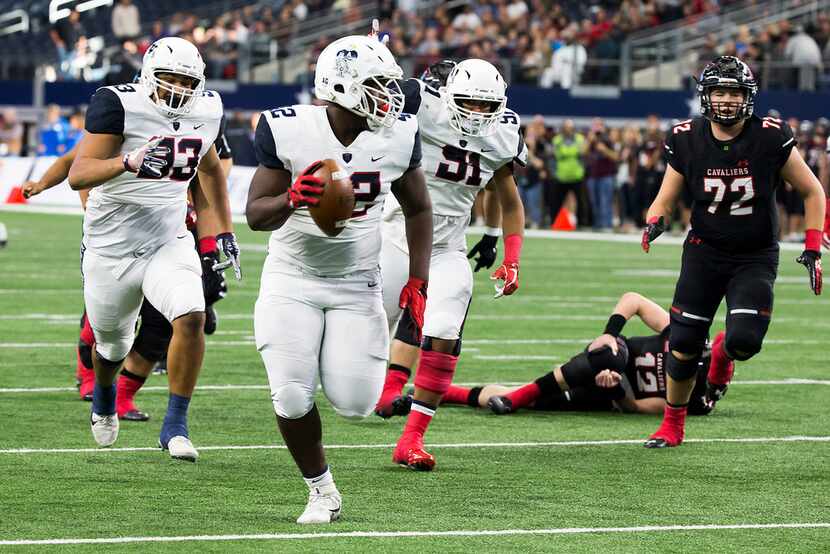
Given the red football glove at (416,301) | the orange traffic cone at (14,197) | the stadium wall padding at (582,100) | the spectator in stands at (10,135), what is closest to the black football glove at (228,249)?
the red football glove at (416,301)

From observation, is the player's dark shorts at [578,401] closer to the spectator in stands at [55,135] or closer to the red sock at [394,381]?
the red sock at [394,381]

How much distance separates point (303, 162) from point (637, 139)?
17914mm

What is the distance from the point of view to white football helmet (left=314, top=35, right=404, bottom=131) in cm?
525

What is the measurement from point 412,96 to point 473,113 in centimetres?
34

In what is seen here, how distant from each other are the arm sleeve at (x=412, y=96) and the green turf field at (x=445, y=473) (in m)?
1.47

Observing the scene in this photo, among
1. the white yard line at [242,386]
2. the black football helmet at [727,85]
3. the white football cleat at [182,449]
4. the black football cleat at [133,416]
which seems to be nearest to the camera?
the white football cleat at [182,449]

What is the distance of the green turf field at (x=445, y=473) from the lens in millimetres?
5211

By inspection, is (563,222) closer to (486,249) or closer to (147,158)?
(486,249)

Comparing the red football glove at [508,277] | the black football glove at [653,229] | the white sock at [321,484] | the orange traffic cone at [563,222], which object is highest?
the black football glove at [653,229]

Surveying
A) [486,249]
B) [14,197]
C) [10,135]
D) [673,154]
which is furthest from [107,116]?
[10,135]

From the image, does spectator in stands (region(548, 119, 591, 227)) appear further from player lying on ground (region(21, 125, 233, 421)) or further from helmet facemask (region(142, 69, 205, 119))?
helmet facemask (region(142, 69, 205, 119))

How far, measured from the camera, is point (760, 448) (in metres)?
7.12

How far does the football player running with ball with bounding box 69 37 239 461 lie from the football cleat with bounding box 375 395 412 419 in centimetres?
133

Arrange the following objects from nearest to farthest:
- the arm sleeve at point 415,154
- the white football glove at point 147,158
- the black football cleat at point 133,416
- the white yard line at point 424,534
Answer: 1. the white yard line at point 424,534
2. the arm sleeve at point 415,154
3. the white football glove at point 147,158
4. the black football cleat at point 133,416
